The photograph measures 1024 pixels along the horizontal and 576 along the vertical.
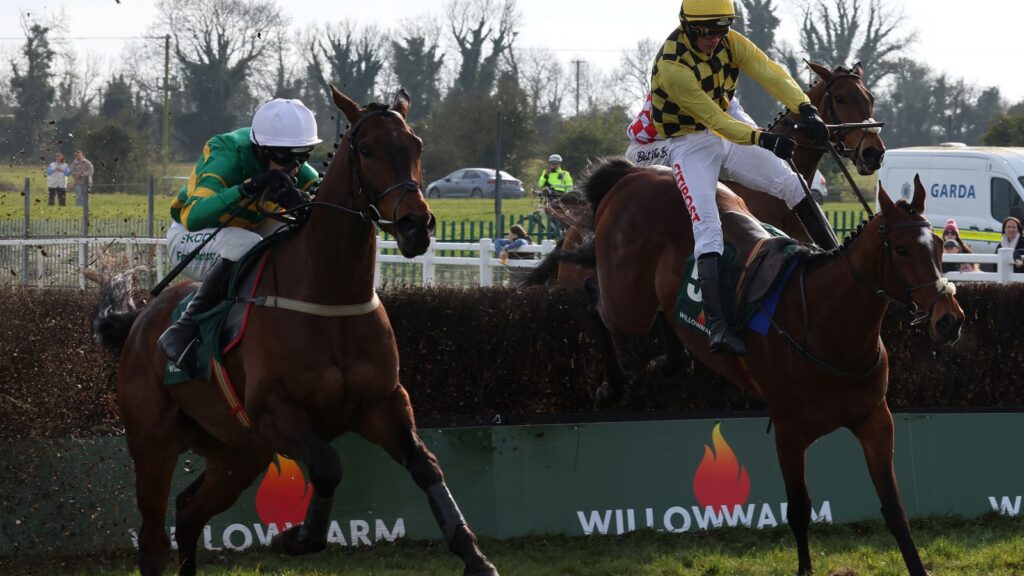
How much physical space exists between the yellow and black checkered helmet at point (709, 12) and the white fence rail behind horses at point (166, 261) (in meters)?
5.81

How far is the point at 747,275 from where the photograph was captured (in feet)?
19.8

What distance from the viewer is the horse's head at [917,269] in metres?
5.08

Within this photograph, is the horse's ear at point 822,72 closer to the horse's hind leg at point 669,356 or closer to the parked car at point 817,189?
the parked car at point 817,189

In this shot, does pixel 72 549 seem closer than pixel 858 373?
No

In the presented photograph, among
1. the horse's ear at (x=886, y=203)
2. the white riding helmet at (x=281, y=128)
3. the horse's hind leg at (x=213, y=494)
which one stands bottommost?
the horse's hind leg at (x=213, y=494)

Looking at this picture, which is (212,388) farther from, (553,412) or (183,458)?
(553,412)

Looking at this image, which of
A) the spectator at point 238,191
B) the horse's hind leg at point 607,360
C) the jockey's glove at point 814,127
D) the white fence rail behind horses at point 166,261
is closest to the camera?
the spectator at point 238,191

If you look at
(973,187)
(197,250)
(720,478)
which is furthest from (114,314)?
(973,187)

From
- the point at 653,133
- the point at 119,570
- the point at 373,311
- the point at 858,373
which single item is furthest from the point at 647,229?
the point at 119,570

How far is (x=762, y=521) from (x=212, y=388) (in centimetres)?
329

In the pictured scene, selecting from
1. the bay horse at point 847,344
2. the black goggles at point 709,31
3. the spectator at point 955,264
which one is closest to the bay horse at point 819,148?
the black goggles at point 709,31

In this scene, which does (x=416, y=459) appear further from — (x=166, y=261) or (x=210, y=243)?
(x=166, y=261)

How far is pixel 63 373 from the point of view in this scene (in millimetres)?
7016

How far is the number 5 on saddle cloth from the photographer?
5.93 meters
